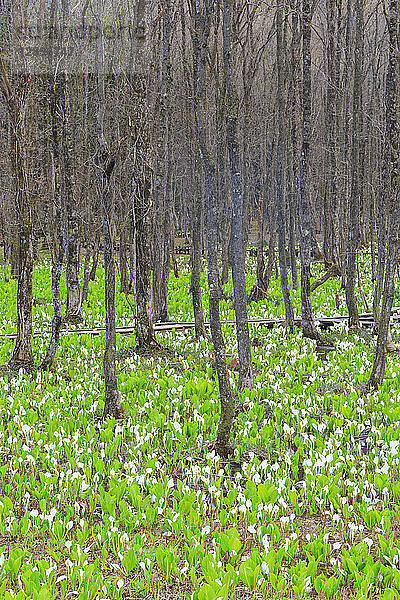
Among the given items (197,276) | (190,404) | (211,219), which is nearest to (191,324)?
(197,276)

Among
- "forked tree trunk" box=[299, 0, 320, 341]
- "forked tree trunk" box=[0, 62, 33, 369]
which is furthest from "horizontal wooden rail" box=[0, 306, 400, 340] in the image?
"forked tree trunk" box=[0, 62, 33, 369]

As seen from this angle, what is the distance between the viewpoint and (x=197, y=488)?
4.74 meters

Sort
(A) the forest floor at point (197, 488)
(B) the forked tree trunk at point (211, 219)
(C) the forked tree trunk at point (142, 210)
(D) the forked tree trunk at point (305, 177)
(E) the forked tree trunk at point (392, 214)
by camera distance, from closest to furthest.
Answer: (A) the forest floor at point (197, 488), (B) the forked tree trunk at point (211, 219), (E) the forked tree trunk at point (392, 214), (C) the forked tree trunk at point (142, 210), (D) the forked tree trunk at point (305, 177)

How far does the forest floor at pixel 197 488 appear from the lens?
3.40 m

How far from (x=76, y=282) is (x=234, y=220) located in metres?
6.44

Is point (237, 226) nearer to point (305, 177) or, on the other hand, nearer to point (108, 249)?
point (108, 249)

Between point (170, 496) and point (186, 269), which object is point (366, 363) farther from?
point (186, 269)

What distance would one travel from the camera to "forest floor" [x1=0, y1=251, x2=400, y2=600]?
3.40m

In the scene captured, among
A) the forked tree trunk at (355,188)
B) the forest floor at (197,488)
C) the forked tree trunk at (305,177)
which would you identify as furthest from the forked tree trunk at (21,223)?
the forked tree trunk at (355,188)

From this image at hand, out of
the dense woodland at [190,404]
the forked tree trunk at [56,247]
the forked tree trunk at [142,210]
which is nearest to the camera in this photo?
the dense woodland at [190,404]

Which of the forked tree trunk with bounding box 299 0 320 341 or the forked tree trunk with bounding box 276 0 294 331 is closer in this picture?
the forked tree trunk with bounding box 299 0 320 341

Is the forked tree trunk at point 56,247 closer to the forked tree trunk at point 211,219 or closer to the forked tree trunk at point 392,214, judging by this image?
the forked tree trunk at point 211,219

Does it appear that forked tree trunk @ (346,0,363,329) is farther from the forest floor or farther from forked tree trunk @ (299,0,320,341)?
the forest floor

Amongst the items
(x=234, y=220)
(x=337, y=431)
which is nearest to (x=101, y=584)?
(x=337, y=431)
